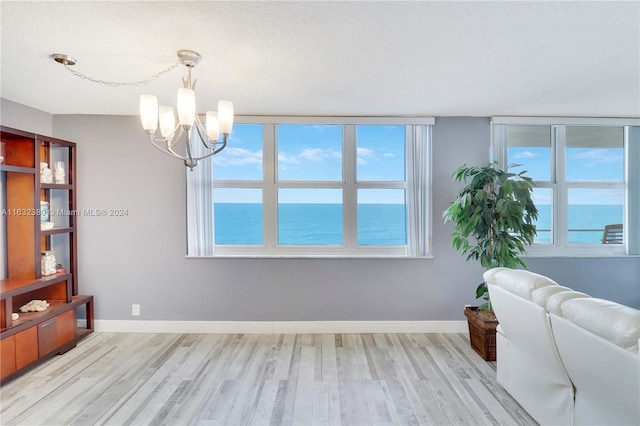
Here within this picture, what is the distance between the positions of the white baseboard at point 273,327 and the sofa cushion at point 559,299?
1964 millimetres

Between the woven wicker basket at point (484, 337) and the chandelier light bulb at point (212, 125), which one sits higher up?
the chandelier light bulb at point (212, 125)

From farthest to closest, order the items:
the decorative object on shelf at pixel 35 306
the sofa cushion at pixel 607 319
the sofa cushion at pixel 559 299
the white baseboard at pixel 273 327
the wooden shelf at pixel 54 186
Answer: the white baseboard at pixel 273 327 < the wooden shelf at pixel 54 186 < the decorative object on shelf at pixel 35 306 < the sofa cushion at pixel 559 299 < the sofa cushion at pixel 607 319

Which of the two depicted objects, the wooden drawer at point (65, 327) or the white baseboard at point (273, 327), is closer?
the wooden drawer at point (65, 327)

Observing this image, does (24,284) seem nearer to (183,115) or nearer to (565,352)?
(183,115)

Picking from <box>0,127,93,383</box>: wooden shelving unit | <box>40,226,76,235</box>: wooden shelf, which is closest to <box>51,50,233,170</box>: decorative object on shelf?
<box>0,127,93,383</box>: wooden shelving unit

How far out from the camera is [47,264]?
9.70ft

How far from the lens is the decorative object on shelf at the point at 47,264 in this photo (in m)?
2.93

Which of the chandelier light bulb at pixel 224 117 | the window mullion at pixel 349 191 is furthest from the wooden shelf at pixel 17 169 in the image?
the window mullion at pixel 349 191

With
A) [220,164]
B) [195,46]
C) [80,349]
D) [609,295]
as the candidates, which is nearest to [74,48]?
[195,46]

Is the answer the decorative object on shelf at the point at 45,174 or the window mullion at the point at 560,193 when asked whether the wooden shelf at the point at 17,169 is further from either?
the window mullion at the point at 560,193

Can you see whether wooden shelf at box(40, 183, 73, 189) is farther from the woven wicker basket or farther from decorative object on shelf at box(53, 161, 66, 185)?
the woven wicker basket

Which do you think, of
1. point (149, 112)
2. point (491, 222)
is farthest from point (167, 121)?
point (491, 222)

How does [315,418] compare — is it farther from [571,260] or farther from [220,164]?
[571,260]

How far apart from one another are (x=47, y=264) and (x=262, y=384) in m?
2.42
